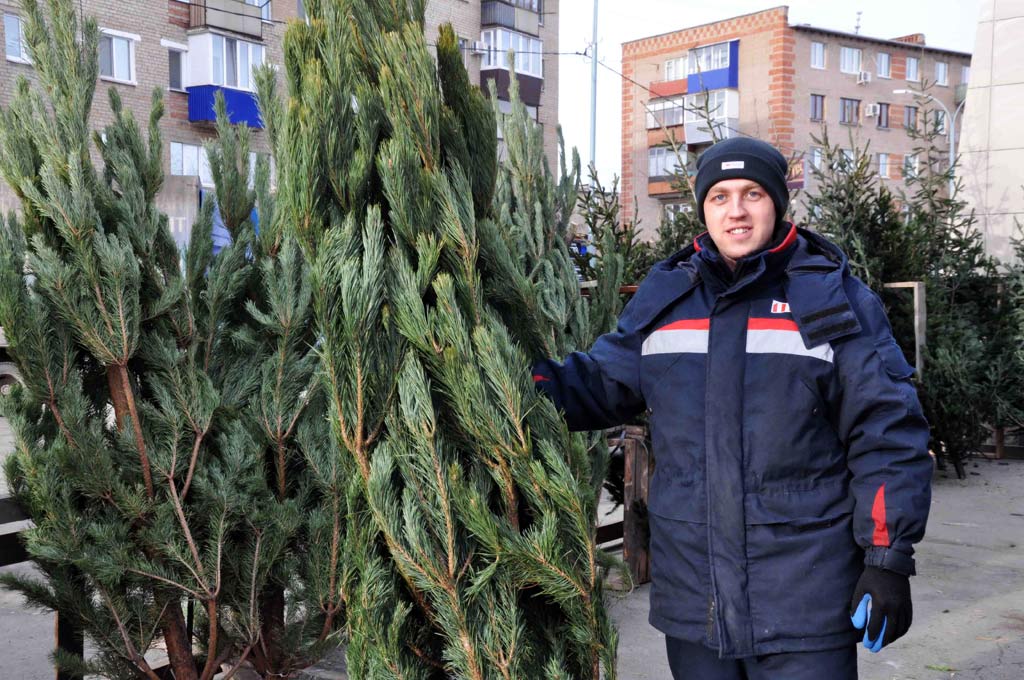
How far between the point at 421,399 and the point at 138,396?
1546 mm

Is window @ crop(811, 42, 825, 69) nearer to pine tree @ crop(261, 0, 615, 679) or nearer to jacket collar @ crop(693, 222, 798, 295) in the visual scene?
jacket collar @ crop(693, 222, 798, 295)

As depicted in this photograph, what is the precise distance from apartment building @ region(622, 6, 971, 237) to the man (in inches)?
1794

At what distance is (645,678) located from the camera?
176 inches

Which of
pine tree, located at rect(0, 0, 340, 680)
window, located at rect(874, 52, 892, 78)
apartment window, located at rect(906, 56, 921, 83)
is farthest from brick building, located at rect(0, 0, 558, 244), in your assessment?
apartment window, located at rect(906, 56, 921, 83)

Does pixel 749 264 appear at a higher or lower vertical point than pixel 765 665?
higher

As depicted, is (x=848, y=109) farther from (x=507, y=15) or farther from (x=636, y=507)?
(x=636, y=507)

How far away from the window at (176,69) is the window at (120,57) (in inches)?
56.0

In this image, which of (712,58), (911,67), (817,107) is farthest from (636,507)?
(911,67)

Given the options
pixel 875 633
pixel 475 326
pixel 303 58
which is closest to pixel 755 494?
pixel 875 633

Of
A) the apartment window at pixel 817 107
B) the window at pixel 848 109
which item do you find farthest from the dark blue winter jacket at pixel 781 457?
the window at pixel 848 109

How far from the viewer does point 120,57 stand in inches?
1080

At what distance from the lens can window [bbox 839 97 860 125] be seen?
52.8 meters

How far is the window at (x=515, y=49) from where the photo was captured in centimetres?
3841

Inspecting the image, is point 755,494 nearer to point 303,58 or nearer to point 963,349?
point 303,58
